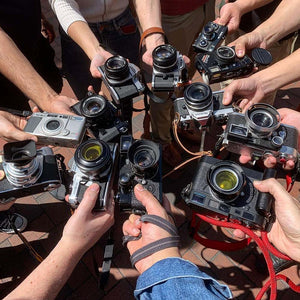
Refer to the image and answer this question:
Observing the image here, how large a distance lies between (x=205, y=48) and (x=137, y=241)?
2253 millimetres

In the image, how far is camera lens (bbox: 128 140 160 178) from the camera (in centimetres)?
221

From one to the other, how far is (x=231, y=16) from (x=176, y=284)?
3.24m

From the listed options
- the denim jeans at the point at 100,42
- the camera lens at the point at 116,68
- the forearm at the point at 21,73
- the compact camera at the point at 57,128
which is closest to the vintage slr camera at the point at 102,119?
the compact camera at the point at 57,128

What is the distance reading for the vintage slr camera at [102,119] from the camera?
97.7 inches

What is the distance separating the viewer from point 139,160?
2.30 m

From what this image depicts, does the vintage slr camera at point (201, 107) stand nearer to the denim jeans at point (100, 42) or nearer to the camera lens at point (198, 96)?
the camera lens at point (198, 96)

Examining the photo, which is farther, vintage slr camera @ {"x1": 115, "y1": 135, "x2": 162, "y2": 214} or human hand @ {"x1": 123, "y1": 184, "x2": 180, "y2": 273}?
vintage slr camera @ {"x1": 115, "y1": 135, "x2": 162, "y2": 214}

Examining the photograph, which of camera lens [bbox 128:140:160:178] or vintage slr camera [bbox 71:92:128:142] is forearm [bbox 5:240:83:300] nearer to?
camera lens [bbox 128:140:160:178]

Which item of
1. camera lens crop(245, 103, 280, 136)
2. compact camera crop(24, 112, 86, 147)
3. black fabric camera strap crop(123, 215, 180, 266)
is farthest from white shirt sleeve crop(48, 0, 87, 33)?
black fabric camera strap crop(123, 215, 180, 266)

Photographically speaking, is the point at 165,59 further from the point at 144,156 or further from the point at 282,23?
the point at 282,23

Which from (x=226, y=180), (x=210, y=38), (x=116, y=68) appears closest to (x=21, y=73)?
(x=116, y=68)

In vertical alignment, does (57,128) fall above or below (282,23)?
below

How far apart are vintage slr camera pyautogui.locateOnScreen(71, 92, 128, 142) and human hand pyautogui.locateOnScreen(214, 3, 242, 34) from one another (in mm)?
1976

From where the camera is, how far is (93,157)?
2.29 metres
